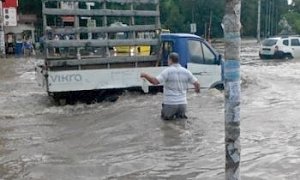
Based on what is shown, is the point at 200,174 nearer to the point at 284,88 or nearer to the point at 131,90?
the point at 131,90

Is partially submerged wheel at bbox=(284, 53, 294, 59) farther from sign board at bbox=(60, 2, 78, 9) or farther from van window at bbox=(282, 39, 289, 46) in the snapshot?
sign board at bbox=(60, 2, 78, 9)

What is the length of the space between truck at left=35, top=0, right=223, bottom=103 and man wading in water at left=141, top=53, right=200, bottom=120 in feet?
10.3

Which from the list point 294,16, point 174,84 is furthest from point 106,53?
point 294,16

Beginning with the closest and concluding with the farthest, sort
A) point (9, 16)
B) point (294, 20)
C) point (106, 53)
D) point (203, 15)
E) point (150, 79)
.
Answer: point (150, 79)
point (106, 53)
point (9, 16)
point (203, 15)
point (294, 20)

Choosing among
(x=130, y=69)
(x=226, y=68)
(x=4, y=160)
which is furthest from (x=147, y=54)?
(x=226, y=68)

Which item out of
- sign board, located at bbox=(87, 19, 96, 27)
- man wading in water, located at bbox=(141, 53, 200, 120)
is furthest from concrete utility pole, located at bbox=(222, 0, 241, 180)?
sign board, located at bbox=(87, 19, 96, 27)

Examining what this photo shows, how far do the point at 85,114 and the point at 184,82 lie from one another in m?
3.43

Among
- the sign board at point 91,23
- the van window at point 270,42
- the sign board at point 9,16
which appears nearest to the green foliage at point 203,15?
the sign board at point 9,16

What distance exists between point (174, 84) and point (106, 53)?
3.97m

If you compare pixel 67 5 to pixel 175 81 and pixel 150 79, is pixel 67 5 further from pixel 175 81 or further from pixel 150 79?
pixel 150 79

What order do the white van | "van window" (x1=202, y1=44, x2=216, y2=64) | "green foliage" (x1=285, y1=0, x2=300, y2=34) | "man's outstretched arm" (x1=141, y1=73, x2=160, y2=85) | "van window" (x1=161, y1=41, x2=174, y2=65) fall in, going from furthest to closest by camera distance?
1. "green foliage" (x1=285, y1=0, x2=300, y2=34)
2. the white van
3. "van window" (x1=202, y1=44, x2=216, y2=64)
4. "van window" (x1=161, y1=41, x2=174, y2=65)
5. "man's outstretched arm" (x1=141, y1=73, x2=160, y2=85)

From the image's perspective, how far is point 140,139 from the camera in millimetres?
10484

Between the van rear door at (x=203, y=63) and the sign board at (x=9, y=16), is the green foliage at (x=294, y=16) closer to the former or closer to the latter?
the sign board at (x=9, y=16)

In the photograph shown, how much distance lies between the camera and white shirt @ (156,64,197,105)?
36.2ft
